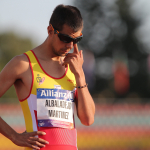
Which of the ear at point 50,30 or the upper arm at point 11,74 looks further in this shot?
the ear at point 50,30

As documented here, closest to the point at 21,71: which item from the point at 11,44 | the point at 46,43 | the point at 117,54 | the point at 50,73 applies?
the point at 50,73

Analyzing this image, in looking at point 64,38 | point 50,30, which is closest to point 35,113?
point 64,38

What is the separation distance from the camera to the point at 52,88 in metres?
2.82

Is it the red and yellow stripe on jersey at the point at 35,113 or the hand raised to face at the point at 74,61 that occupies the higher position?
the hand raised to face at the point at 74,61

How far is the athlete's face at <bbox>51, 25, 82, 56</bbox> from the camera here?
296 cm

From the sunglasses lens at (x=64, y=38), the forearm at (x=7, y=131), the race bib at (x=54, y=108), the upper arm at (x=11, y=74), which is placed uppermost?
the sunglasses lens at (x=64, y=38)

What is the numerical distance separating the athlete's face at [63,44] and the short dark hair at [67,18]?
0.14 ft

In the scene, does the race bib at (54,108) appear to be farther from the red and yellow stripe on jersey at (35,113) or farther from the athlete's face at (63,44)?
the athlete's face at (63,44)

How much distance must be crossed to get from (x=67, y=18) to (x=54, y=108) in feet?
3.03

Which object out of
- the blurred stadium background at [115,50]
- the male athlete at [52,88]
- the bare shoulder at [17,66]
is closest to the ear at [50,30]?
the male athlete at [52,88]

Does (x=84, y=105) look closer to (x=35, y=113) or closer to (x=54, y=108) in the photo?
(x=54, y=108)

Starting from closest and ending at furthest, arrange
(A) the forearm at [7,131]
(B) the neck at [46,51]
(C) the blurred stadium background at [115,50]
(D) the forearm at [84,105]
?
(A) the forearm at [7,131] → (D) the forearm at [84,105] → (B) the neck at [46,51] → (C) the blurred stadium background at [115,50]

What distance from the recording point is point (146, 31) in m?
47.8

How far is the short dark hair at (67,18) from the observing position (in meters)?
2.97
